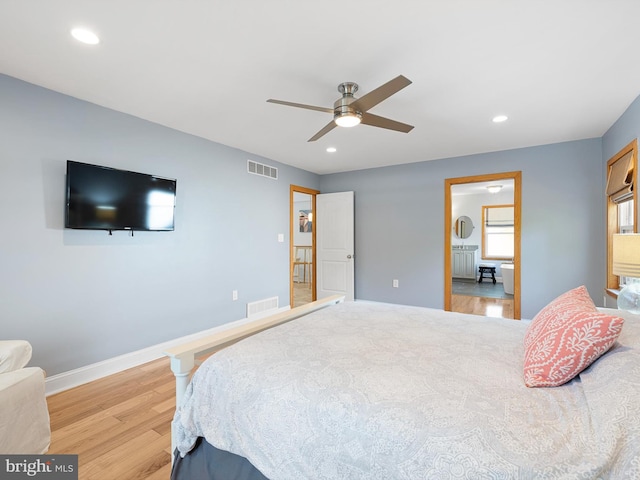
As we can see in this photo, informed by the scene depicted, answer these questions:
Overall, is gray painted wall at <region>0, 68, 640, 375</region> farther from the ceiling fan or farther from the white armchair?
the ceiling fan

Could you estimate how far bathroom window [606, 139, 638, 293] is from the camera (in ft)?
8.84

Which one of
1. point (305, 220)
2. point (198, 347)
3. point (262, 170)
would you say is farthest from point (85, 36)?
point (305, 220)

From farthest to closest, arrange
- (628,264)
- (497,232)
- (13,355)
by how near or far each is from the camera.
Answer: (497,232) < (628,264) < (13,355)

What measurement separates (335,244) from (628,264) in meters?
3.89

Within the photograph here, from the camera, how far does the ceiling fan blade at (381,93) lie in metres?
1.74

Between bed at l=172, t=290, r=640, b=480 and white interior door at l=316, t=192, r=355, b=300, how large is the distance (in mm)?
3638

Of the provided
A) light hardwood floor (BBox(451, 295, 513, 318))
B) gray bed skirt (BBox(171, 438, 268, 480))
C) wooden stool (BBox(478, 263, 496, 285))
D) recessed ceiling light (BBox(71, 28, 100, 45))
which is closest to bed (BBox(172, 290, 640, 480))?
gray bed skirt (BBox(171, 438, 268, 480))

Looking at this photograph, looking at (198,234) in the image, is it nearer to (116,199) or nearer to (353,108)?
(116,199)

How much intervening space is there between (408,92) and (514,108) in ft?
3.67

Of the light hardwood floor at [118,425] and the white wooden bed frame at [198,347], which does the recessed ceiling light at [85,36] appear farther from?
the light hardwood floor at [118,425]

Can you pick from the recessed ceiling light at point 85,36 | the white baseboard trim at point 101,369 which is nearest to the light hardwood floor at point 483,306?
the white baseboard trim at point 101,369

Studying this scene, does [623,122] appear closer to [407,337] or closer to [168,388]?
[407,337]

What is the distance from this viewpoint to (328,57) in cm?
198

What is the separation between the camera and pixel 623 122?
2.92 metres
